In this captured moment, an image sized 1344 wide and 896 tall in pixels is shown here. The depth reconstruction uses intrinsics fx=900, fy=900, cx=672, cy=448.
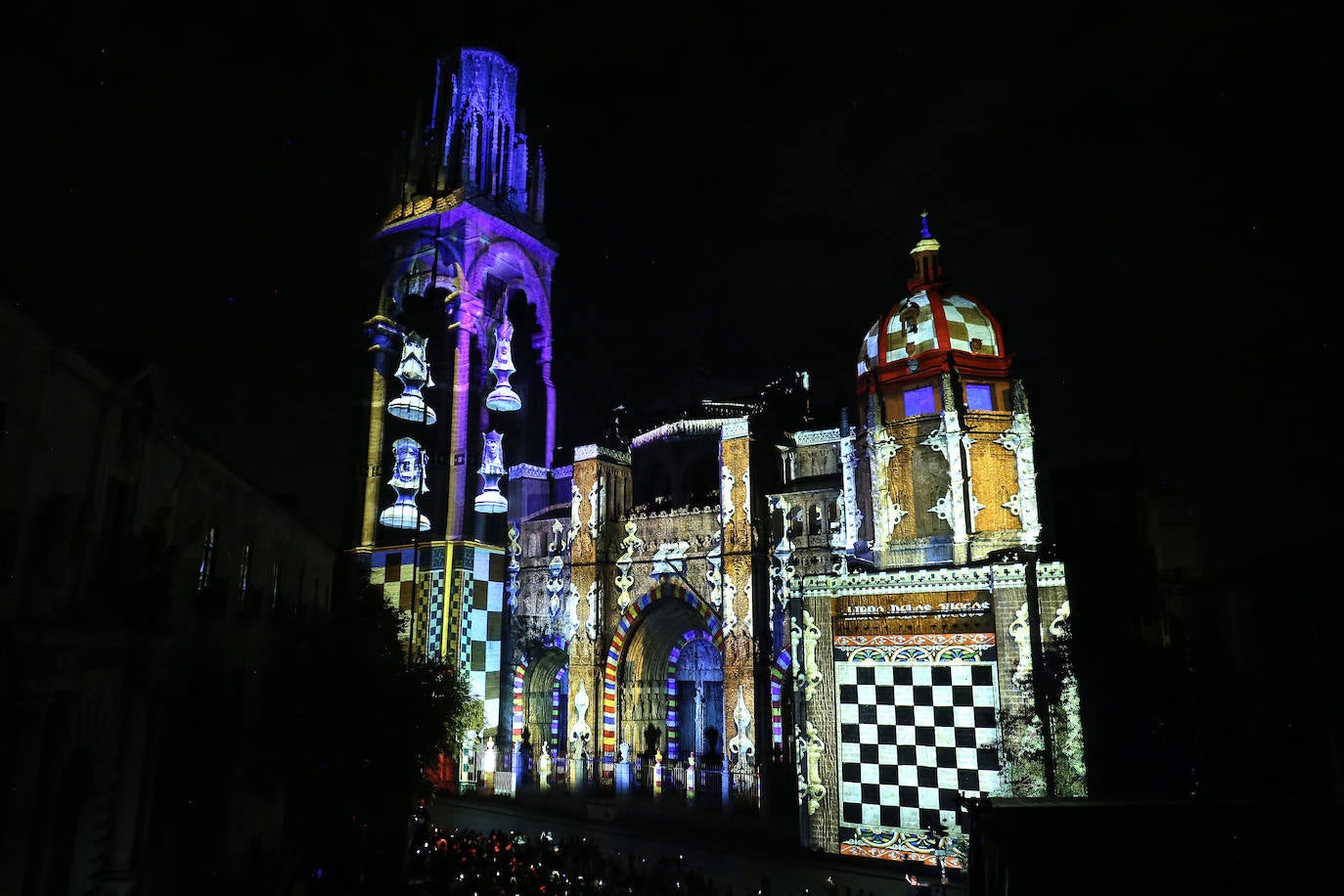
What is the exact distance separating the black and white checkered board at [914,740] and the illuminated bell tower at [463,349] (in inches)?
677

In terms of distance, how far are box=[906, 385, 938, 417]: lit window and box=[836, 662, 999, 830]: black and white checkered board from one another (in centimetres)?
605

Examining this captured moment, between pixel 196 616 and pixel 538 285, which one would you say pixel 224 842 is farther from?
pixel 538 285

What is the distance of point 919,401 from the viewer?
2197cm

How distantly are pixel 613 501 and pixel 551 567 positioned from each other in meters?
3.76

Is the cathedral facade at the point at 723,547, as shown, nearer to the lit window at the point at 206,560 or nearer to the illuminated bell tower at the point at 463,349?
the illuminated bell tower at the point at 463,349

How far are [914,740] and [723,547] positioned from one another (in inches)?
522

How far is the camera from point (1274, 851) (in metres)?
7.79

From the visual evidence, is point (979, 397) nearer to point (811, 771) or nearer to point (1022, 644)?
point (1022, 644)

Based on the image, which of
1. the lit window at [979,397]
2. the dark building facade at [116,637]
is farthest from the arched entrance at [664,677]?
the dark building facade at [116,637]

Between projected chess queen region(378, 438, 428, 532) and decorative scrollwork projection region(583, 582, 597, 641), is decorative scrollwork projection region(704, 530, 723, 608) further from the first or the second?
projected chess queen region(378, 438, 428, 532)

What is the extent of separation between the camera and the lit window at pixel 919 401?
2180 cm

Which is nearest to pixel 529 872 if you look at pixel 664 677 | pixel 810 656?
pixel 810 656

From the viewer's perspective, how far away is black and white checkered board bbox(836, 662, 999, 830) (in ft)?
61.8

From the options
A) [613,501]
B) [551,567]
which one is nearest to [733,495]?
[613,501]
